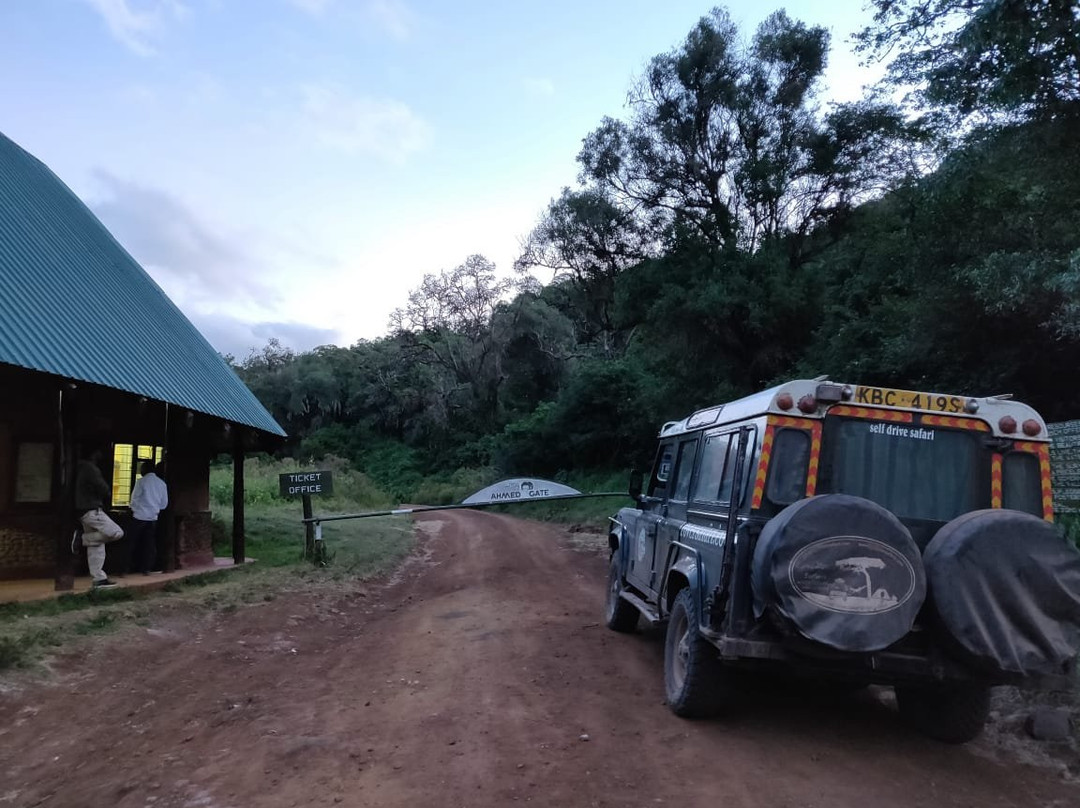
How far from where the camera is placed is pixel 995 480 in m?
5.45

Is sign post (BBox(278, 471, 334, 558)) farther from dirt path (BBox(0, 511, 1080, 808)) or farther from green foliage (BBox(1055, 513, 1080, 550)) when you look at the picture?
green foliage (BBox(1055, 513, 1080, 550))

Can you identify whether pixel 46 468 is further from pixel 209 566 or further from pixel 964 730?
pixel 964 730

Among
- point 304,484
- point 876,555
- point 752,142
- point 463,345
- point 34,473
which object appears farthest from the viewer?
point 463,345

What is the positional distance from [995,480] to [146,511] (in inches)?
408

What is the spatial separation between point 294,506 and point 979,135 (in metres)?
20.5

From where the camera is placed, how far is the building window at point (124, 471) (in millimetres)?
12250

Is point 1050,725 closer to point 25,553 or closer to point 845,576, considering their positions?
point 845,576

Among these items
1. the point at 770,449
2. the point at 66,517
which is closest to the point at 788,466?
the point at 770,449

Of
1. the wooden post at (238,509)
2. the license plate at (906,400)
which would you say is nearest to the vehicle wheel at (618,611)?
the license plate at (906,400)

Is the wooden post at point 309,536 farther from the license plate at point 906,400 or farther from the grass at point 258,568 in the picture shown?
the license plate at point 906,400

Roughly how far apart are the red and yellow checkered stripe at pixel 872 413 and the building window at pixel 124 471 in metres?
10.6

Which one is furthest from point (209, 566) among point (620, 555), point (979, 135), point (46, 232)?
point (979, 135)

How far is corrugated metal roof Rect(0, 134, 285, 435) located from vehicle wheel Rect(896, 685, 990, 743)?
8547 mm

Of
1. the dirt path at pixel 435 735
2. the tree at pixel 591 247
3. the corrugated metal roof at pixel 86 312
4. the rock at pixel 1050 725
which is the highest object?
the tree at pixel 591 247
